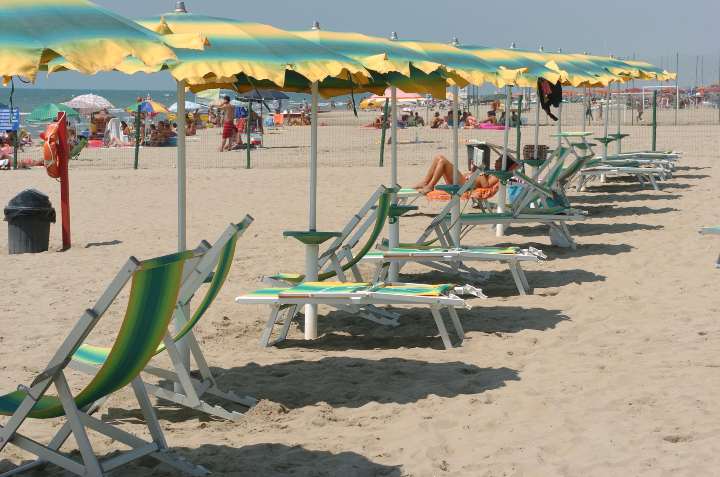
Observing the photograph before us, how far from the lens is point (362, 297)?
20.0 ft

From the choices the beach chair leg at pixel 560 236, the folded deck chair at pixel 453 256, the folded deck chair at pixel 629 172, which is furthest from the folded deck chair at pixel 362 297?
the folded deck chair at pixel 629 172

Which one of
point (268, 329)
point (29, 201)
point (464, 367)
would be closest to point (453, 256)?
point (268, 329)

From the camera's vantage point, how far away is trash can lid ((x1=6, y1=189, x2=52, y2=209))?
33.8ft

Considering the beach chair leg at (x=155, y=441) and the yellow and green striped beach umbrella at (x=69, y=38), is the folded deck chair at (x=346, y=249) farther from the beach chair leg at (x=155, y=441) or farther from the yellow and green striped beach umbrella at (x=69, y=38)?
the yellow and green striped beach umbrella at (x=69, y=38)

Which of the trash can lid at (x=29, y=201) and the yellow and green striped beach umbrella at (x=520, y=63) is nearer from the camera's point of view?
the yellow and green striped beach umbrella at (x=520, y=63)

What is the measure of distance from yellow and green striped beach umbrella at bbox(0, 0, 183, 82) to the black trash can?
6.65 metres

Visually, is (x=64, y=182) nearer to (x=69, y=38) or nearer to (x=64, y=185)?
(x=64, y=185)

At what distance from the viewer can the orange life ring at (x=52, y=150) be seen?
33.8 ft

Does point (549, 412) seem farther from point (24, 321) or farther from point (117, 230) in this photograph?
point (117, 230)

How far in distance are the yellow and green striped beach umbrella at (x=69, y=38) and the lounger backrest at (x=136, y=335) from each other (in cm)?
78

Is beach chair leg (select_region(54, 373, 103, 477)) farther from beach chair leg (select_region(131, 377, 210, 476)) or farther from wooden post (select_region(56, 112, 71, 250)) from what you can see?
wooden post (select_region(56, 112, 71, 250))

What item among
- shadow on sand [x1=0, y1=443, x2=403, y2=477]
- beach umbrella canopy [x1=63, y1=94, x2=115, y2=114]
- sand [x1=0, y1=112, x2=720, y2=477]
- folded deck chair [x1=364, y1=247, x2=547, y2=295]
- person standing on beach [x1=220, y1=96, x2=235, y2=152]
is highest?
beach umbrella canopy [x1=63, y1=94, x2=115, y2=114]

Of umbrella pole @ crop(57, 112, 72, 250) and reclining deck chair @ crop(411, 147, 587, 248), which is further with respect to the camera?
umbrella pole @ crop(57, 112, 72, 250)

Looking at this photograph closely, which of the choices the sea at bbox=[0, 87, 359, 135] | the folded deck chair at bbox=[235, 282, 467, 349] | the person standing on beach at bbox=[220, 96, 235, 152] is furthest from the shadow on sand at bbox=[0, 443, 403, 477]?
the sea at bbox=[0, 87, 359, 135]
